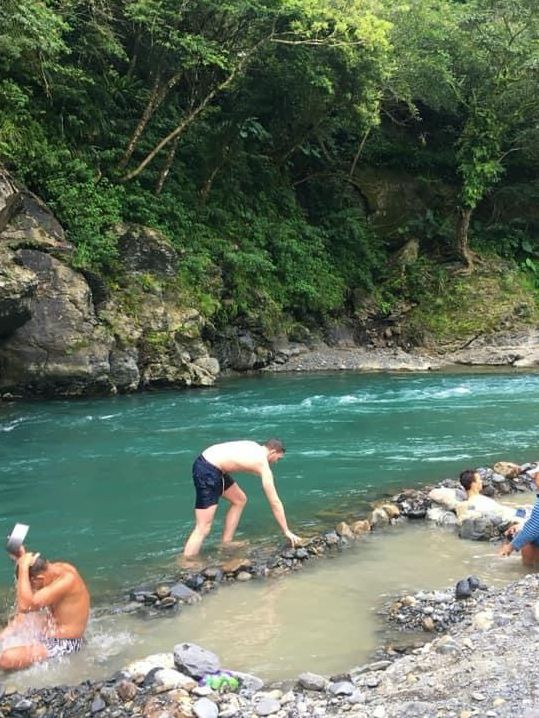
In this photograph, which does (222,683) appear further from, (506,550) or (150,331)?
(150,331)

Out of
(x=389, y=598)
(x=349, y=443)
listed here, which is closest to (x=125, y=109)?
(x=349, y=443)

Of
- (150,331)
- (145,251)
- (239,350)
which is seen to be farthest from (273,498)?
(239,350)

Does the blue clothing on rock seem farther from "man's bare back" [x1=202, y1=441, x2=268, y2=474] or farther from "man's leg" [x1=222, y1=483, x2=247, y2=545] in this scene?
"man's leg" [x1=222, y1=483, x2=247, y2=545]

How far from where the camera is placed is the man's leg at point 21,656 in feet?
15.4

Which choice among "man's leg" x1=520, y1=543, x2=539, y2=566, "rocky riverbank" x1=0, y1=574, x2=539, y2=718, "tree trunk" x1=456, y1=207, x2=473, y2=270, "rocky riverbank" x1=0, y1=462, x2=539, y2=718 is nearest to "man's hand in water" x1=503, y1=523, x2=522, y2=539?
"man's leg" x1=520, y1=543, x2=539, y2=566

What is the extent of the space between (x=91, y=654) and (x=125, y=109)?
19.2 metres

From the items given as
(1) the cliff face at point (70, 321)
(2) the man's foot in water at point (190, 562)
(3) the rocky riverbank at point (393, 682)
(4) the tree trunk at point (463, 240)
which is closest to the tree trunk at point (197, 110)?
(1) the cliff face at point (70, 321)

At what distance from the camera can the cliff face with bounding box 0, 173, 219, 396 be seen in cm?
1508

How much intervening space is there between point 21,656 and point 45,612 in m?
0.35

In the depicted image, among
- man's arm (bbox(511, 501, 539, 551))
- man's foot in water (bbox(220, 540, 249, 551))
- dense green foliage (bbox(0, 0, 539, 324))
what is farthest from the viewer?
dense green foliage (bbox(0, 0, 539, 324))

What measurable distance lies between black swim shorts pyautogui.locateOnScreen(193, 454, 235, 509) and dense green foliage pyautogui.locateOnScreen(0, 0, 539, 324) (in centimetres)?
1065

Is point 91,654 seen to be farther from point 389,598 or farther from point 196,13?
point 196,13

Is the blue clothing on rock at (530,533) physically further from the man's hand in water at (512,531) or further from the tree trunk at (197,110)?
the tree trunk at (197,110)

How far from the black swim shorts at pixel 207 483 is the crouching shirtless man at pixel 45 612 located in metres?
2.01
